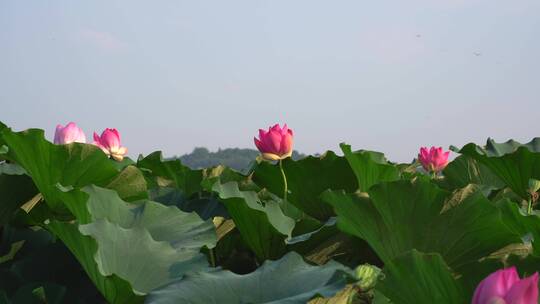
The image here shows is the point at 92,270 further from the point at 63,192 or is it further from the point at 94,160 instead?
the point at 94,160

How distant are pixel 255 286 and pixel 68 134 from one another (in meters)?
1.37

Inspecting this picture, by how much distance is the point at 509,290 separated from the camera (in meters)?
0.63

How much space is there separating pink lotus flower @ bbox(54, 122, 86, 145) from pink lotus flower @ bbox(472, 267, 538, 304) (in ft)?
5.38

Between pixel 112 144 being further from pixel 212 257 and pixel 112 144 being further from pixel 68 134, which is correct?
pixel 212 257

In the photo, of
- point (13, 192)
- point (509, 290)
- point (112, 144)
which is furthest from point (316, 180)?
point (112, 144)

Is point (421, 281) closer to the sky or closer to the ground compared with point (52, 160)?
closer to the ground

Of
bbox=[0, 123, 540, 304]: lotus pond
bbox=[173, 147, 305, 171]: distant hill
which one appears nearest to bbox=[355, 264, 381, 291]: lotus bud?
bbox=[0, 123, 540, 304]: lotus pond

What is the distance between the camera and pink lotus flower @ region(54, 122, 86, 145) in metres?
2.07

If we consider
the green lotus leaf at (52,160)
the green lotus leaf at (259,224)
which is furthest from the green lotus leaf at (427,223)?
the green lotus leaf at (52,160)

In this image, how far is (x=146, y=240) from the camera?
1020 mm

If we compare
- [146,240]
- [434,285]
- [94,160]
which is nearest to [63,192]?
[146,240]

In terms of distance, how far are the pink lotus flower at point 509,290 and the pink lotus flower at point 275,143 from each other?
120 cm

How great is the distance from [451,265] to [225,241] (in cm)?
42

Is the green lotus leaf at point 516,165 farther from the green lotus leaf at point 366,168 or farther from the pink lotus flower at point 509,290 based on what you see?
the pink lotus flower at point 509,290
